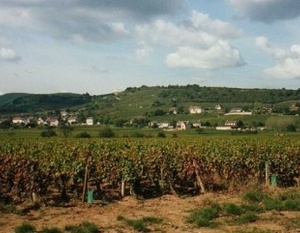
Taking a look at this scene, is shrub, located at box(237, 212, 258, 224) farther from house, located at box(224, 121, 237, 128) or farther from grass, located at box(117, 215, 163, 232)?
house, located at box(224, 121, 237, 128)

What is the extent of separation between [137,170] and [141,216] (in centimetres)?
506

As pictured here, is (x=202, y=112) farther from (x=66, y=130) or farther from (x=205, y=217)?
(x=205, y=217)

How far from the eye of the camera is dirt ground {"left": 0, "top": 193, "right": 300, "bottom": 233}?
1238cm

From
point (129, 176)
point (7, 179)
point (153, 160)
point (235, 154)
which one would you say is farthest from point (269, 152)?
point (7, 179)

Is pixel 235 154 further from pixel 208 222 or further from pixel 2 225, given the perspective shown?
pixel 2 225

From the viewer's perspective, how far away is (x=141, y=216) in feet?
46.8

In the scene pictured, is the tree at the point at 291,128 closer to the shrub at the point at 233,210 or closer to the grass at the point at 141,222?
the shrub at the point at 233,210

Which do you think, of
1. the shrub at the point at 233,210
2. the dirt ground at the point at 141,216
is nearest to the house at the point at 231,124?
the dirt ground at the point at 141,216

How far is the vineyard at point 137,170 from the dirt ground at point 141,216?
4.91ft

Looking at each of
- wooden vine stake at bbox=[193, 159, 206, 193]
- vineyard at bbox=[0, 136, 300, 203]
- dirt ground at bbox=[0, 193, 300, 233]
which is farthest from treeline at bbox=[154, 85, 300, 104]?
dirt ground at bbox=[0, 193, 300, 233]

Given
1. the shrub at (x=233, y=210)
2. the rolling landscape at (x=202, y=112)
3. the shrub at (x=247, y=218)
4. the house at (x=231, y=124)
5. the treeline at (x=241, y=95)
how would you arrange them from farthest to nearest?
the treeline at (x=241, y=95)
the rolling landscape at (x=202, y=112)
the house at (x=231, y=124)
the shrub at (x=233, y=210)
the shrub at (x=247, y=218)

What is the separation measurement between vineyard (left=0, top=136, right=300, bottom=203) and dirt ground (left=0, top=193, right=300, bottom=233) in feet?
4.91

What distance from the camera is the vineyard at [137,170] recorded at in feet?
55.7

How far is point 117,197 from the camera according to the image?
Answer: 60.0 ft
